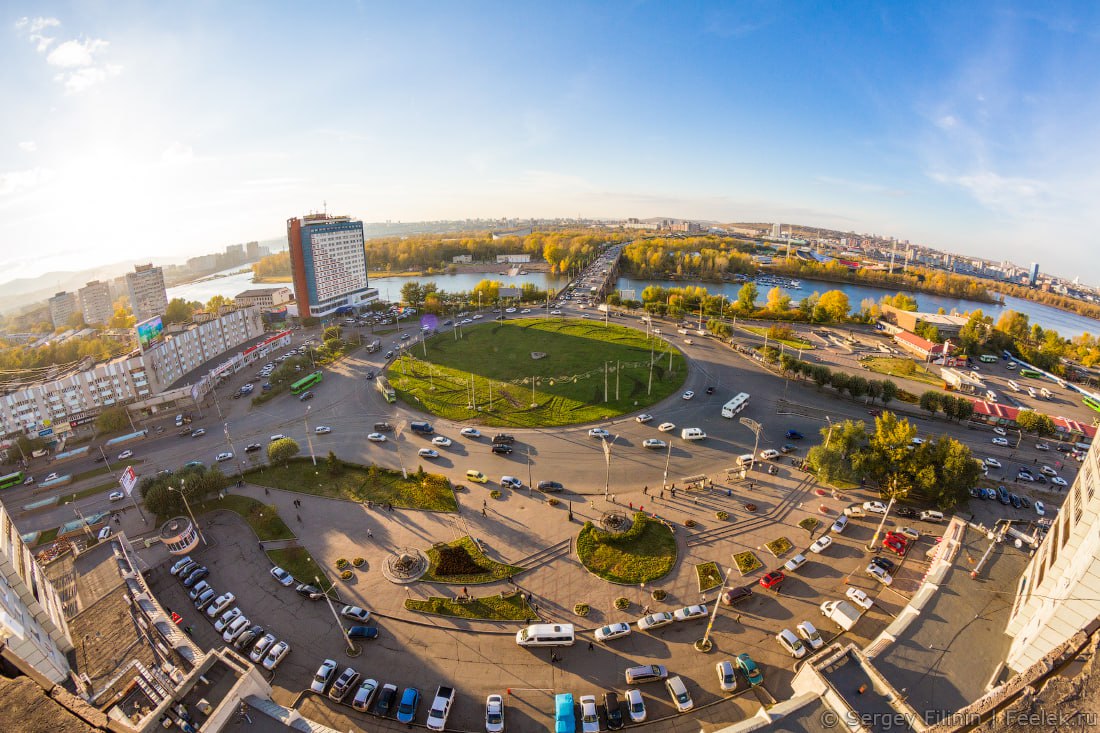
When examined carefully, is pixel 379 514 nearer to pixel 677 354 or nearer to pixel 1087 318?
pixel 677 354

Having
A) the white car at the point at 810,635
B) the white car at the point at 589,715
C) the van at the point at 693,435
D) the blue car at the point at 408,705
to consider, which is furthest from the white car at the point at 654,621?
the van at the point at 693,435

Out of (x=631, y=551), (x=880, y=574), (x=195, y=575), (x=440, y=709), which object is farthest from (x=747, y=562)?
(x=195, y=575)

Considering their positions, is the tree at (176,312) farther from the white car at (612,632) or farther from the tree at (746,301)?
the tree at (746,301)

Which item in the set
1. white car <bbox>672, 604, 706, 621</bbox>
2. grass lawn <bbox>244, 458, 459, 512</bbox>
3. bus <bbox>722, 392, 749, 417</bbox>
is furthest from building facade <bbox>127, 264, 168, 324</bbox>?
white car <bbox>672, 604, 706, 621</bbox>

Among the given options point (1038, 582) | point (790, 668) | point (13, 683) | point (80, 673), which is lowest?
point (790, 668)

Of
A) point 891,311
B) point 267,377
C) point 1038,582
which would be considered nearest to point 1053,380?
point 891,311

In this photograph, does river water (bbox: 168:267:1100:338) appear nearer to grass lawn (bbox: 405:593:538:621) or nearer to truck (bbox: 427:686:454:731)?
grass lawn (bbox: 405:593:538:621)
